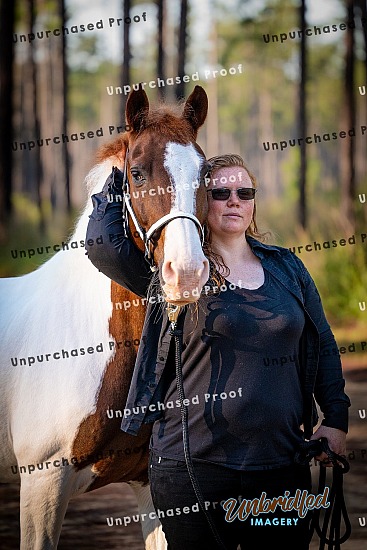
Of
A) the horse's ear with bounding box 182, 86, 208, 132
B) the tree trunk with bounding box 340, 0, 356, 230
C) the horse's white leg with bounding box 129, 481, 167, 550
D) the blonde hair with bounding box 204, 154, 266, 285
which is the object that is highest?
the tree trunk with bounding box 340, 0, 356, 230

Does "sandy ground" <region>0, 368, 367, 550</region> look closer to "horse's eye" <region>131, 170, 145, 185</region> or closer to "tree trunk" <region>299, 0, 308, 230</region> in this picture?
"horse's eye" <region>131, 170, 145, 185</region>

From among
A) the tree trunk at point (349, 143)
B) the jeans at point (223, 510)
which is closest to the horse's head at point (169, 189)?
the jeans at point (223, 510)

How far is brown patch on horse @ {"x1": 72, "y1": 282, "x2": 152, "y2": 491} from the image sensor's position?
11.1 ft

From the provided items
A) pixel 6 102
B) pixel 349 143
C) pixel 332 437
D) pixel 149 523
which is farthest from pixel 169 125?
pixel 6 102

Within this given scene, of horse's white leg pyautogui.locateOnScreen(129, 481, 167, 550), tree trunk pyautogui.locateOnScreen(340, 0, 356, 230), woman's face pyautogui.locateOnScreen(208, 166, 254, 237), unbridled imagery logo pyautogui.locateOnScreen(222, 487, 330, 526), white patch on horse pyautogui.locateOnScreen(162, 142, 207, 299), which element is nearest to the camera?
white patch on horse pyautogui.locateOnScreen(162, 142, 207, 299)

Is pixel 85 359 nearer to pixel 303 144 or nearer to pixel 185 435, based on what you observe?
pixel 185 435

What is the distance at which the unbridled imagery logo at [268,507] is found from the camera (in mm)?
2840

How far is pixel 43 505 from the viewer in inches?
134

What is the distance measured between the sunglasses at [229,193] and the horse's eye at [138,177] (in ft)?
0.91

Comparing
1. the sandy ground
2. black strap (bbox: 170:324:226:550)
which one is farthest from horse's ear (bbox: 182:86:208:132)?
the sandy ground

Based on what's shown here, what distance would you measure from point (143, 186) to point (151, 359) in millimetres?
715

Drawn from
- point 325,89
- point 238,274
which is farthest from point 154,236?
point 325,89

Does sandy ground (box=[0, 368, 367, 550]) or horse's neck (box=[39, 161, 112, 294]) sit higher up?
horse's neck (box=[39, 161, 112, 294])

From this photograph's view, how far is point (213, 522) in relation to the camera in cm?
286
